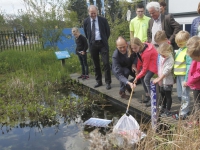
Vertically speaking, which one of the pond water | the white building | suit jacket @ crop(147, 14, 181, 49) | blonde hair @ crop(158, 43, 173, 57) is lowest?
the pond water

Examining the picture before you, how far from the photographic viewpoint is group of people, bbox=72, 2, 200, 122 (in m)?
3.43

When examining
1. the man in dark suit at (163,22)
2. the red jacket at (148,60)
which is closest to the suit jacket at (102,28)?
the man in dark suit at (163,22)

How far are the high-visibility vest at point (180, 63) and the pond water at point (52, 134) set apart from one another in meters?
1.34

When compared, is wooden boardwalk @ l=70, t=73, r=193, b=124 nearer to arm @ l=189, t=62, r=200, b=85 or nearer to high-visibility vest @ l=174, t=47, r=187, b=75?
arm @ l=189, t=62, r=200, b=85

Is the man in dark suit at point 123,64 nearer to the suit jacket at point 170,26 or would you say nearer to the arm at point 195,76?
the suit jacket at point 170,26

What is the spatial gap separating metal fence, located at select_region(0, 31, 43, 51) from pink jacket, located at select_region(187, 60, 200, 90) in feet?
35.0

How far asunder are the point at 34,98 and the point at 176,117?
3034mm

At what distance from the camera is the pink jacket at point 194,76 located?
314cm

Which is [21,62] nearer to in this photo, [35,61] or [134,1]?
[35,61]

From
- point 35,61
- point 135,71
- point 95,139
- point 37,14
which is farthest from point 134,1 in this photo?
point 95,139

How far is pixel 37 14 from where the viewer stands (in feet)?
41.8

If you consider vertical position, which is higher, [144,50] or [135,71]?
[144,50]

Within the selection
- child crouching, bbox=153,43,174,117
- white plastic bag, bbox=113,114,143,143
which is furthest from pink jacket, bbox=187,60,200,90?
white plastic bag, bbox=113,114,143,143

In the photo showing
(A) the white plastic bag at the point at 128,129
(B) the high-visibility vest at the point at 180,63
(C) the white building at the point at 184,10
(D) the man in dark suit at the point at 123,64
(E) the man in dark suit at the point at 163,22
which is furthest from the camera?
(C) the white building at the point at 184,10
